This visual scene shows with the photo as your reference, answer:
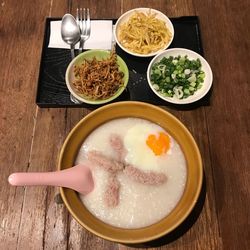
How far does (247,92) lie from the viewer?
1.56 m

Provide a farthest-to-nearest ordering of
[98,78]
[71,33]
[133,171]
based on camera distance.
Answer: [71,33]
[98,78]
[133,171]

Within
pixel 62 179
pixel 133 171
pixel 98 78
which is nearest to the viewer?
pixel 62 179

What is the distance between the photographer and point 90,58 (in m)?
1.55

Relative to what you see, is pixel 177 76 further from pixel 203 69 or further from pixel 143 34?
pixel 143 34

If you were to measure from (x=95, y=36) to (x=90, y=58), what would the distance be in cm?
18

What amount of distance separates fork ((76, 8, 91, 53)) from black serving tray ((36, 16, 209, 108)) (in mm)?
102

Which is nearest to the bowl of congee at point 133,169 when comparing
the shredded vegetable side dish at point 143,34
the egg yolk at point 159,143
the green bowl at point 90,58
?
the egg yolk at point 159,143

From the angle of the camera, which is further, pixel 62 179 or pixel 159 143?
pixel 159 143

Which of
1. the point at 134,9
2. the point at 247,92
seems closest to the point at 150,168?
the point at 247,92

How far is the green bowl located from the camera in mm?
1428

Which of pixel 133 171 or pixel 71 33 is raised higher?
pixel 71 33

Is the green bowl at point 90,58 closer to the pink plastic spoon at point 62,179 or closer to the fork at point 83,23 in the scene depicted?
the fork at point 83,23

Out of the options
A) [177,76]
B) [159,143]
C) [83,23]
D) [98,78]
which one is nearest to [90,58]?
[98,78]

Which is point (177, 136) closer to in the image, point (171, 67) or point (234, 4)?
point (171, 67)
